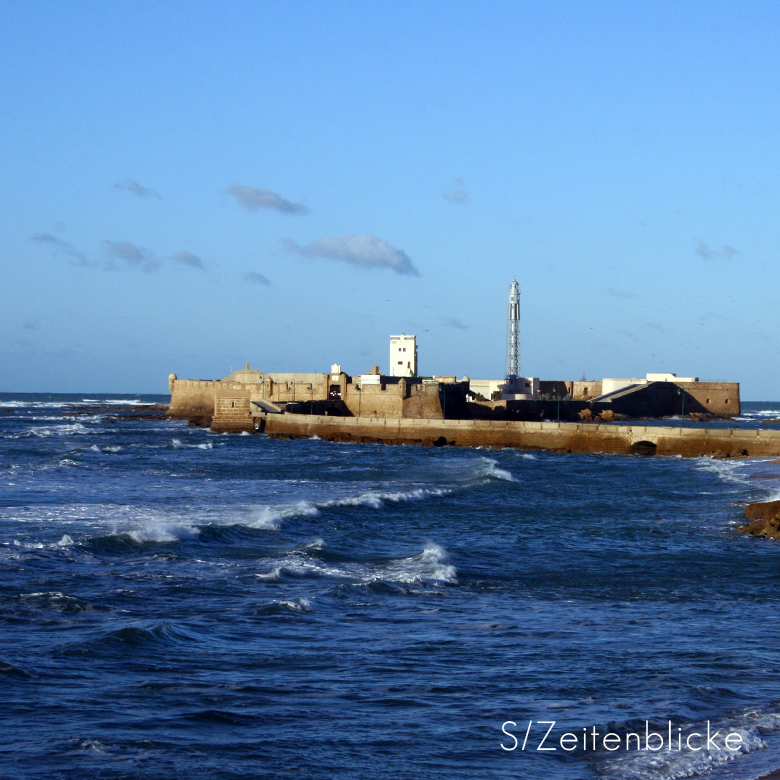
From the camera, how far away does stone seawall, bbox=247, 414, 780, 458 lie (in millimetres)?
38312

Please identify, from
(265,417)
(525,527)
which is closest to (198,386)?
(265,417)

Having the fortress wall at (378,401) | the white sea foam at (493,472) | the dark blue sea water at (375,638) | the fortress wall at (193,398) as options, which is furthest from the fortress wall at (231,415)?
the dark blue sea water at (375,638)

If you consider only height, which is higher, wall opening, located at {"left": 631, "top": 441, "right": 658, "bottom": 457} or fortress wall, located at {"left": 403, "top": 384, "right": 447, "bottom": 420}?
fortress wall, located at {"left": 403, "top": 384, "right": 447, "bottom": 420}

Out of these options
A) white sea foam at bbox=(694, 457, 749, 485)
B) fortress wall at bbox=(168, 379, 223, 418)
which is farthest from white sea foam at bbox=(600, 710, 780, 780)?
fortress wall at bbox=(168, 379, 223, 418)

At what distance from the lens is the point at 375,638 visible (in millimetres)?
9859

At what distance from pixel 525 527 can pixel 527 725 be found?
455 inches

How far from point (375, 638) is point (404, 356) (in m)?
64.3

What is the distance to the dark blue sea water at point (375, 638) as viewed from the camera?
6.89m

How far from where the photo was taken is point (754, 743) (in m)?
6.96

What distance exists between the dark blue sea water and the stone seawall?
1748 cm

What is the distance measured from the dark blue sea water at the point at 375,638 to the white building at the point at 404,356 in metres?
51.8

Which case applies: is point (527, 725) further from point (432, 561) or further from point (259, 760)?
point (432, 561)

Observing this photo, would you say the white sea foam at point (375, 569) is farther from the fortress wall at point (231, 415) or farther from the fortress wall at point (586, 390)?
the fortress wall at point (586, 390)

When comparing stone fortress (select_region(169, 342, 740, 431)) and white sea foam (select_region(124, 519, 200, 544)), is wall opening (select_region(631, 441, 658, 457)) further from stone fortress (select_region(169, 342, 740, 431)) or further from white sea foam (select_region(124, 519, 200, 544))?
white sea foam (select_region(124, 519, 200, 544))
